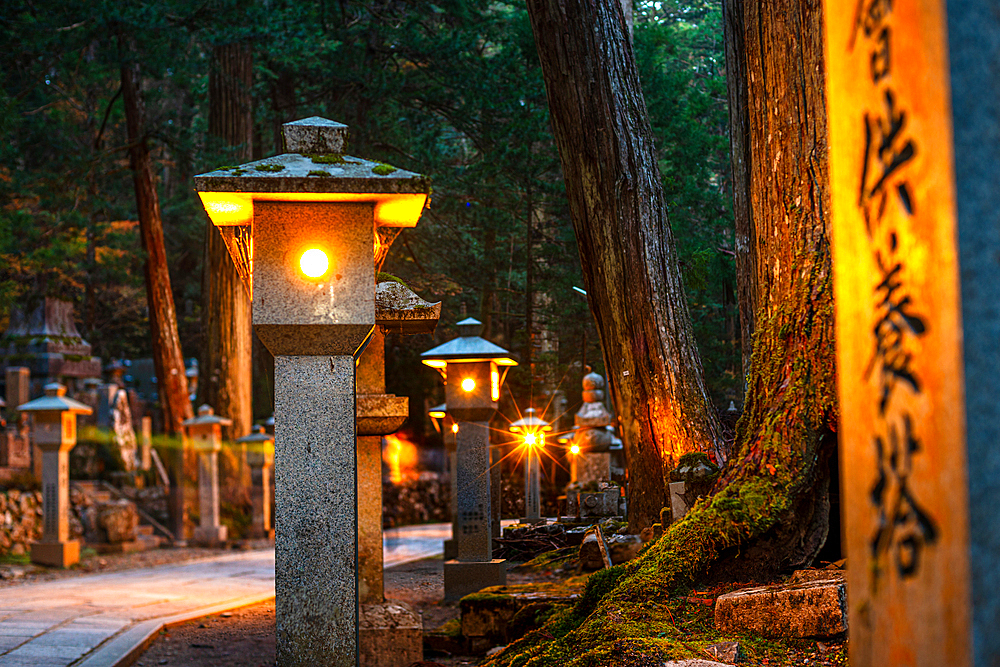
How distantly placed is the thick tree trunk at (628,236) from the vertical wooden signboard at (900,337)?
5232 mm

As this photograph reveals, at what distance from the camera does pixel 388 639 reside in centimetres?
637

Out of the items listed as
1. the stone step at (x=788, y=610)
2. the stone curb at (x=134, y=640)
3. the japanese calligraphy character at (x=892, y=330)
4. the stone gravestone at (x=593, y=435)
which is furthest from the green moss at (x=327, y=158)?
the stone gravestone at (x=593, y=435)

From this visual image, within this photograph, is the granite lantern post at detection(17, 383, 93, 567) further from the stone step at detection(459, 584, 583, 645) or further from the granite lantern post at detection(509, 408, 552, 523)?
the stone step at detection(459, 584, 583, 645)

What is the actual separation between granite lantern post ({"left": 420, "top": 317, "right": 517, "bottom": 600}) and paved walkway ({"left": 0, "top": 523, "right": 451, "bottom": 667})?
2.39m

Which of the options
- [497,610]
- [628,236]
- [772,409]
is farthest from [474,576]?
[772,409]

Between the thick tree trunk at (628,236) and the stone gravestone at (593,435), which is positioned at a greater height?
the thick tree trunk at (628,236)

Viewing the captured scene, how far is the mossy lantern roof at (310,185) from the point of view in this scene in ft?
13.7

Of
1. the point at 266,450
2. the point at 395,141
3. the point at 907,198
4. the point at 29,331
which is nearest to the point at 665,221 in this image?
the point at 907,198

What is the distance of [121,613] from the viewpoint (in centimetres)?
812

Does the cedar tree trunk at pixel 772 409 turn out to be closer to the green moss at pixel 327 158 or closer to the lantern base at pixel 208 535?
the green moss at pixel 327 158

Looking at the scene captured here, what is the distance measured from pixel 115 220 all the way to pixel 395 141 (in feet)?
26.6

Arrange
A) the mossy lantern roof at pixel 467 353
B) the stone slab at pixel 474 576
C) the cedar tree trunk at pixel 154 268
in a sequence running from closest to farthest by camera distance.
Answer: the stone slab at pixel 474 576 → the mossy lantern roof at pixel 467 353 → the cedar tree trunk at pixel 154 268

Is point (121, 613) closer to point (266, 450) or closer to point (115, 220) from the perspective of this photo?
point (266, 450)

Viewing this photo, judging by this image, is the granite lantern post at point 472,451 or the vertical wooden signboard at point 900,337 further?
the granite lantern post at point 472,451
